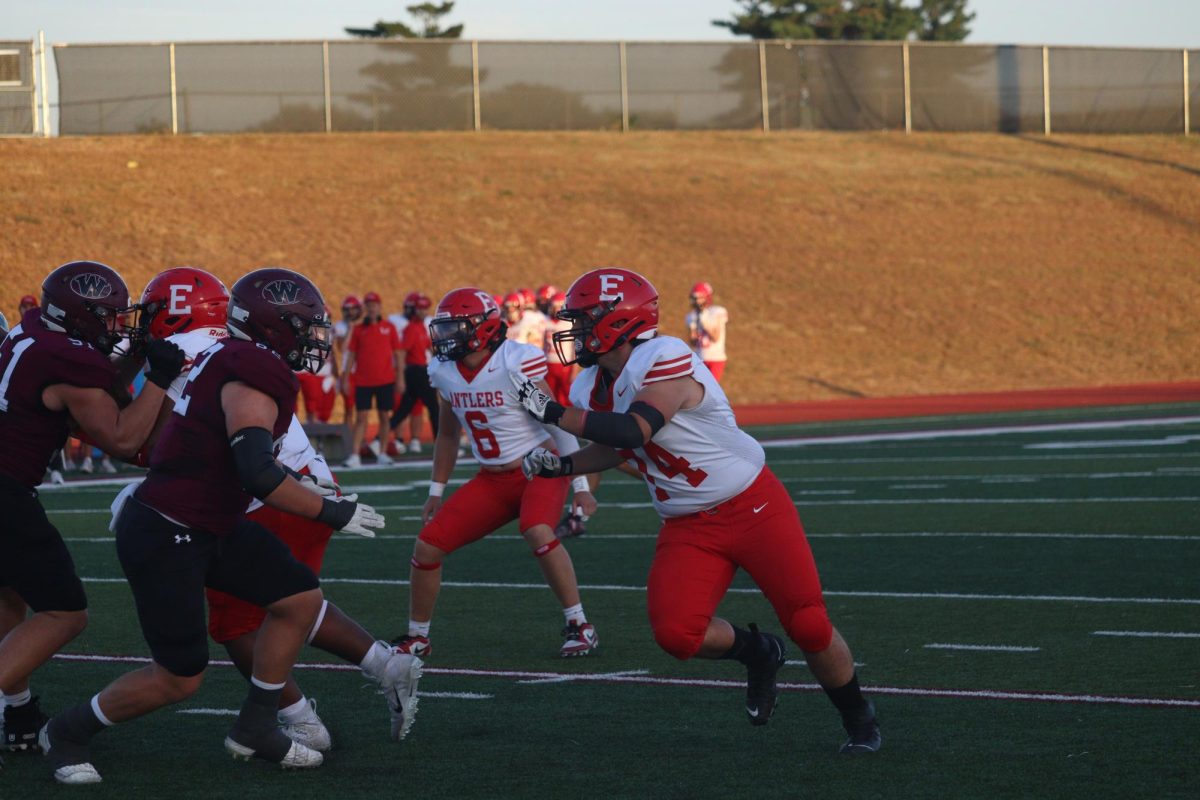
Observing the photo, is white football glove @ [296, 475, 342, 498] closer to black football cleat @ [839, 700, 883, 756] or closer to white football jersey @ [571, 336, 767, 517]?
white football jersey @ [571, 336, 767, 517]

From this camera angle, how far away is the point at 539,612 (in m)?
8.61

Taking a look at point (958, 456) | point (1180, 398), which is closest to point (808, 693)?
point (958, 456)

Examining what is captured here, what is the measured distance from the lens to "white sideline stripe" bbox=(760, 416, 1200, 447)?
1952 cm

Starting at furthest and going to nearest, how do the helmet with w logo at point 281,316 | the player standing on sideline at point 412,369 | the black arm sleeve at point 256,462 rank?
the player standing on sideline at point 412,369
the helmet with w logo at point 281,316
the black arm sleeve at point 256,462

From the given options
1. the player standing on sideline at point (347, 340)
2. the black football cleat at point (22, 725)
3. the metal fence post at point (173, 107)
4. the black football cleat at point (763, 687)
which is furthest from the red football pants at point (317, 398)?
the metal fence post at point (173, 107)

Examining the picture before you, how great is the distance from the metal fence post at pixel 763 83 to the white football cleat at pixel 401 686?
36127 millimetres

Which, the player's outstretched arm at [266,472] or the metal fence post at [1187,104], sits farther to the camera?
the metal fence post at [1187,104]

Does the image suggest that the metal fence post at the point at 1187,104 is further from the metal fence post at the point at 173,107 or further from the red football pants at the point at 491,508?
the red football pants at the point at 491,508

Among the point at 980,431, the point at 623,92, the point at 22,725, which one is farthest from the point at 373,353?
the point at 623,92

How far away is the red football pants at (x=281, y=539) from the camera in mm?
5551

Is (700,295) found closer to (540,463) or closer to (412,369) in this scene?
(412,369)

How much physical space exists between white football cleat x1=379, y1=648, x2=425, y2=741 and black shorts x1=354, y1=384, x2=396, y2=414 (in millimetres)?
12618

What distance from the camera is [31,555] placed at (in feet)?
17.7

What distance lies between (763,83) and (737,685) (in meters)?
35.9
